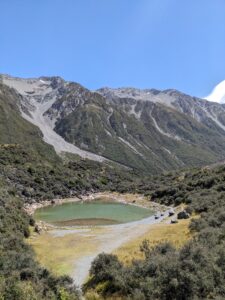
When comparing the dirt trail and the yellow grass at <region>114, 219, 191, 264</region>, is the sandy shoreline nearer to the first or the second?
the dirt trail

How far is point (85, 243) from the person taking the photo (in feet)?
156

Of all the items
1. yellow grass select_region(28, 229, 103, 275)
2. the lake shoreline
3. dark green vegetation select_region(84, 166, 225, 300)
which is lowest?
yellow grass select_region(28, 229, 103, 275)

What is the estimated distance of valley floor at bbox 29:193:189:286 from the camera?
3744cm

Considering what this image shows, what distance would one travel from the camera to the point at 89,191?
5394 inches

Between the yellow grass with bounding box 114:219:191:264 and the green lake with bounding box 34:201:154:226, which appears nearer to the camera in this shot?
the yellow grass with bounding box 114:219:191:264

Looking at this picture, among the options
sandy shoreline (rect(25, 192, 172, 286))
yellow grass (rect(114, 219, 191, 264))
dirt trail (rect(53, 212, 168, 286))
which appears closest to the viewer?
dirt trail (rect(53, 212, 168, 286))

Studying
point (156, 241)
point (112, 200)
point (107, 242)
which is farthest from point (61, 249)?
point (112, 200)

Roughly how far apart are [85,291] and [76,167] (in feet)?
487

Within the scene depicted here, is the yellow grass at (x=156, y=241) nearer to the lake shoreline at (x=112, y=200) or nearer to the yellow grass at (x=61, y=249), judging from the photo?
the yellow grass at (x=61, y=249)

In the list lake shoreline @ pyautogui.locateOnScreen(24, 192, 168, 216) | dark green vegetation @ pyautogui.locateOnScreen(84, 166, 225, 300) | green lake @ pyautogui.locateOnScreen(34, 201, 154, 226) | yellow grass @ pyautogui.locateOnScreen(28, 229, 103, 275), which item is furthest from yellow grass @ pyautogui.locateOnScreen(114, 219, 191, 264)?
lake shoreline @ pyautogui.locateOnScreen(24, 192, 168, 216)

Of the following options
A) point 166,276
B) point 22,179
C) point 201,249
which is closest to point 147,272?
point 166,276

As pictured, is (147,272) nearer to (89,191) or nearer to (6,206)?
(6,206)

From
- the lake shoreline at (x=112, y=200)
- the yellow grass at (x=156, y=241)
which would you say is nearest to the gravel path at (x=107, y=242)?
the yellow grass at (x=156, y=241)

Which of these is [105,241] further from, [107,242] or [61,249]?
[61,249]
